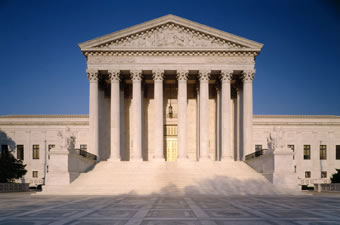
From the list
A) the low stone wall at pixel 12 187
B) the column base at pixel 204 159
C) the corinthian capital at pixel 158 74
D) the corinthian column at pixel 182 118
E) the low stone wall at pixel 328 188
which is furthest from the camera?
the corinthian capital at pixel 158 74

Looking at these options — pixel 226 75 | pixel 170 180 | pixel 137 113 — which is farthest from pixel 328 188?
pixel 137 113

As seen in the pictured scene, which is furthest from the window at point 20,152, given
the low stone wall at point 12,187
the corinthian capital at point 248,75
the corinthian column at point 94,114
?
the corinthian capital at point 248,75

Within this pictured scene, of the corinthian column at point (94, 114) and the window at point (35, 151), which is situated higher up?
the corinthian column at point (94, 114)

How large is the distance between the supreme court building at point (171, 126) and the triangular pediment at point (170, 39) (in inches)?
5.5

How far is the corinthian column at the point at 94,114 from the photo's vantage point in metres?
45.8

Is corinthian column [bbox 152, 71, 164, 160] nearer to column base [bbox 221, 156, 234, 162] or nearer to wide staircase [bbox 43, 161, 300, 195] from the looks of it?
wide staircase [bbox 43, 161, 300, 195]

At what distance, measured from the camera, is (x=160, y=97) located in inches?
1855

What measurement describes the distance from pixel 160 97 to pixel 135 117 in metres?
4.51

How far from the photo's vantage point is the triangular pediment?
4628 centimetres

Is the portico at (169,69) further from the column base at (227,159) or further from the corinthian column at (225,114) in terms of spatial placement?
the column base at (227,159)

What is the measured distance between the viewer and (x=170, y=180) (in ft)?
117

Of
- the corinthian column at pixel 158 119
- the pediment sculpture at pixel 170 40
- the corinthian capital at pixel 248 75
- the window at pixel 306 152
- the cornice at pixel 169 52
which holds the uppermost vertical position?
the pediment sculpture at pixel 170 40

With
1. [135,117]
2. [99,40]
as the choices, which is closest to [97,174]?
[135,117]

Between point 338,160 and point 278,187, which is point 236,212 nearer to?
point 278,187
